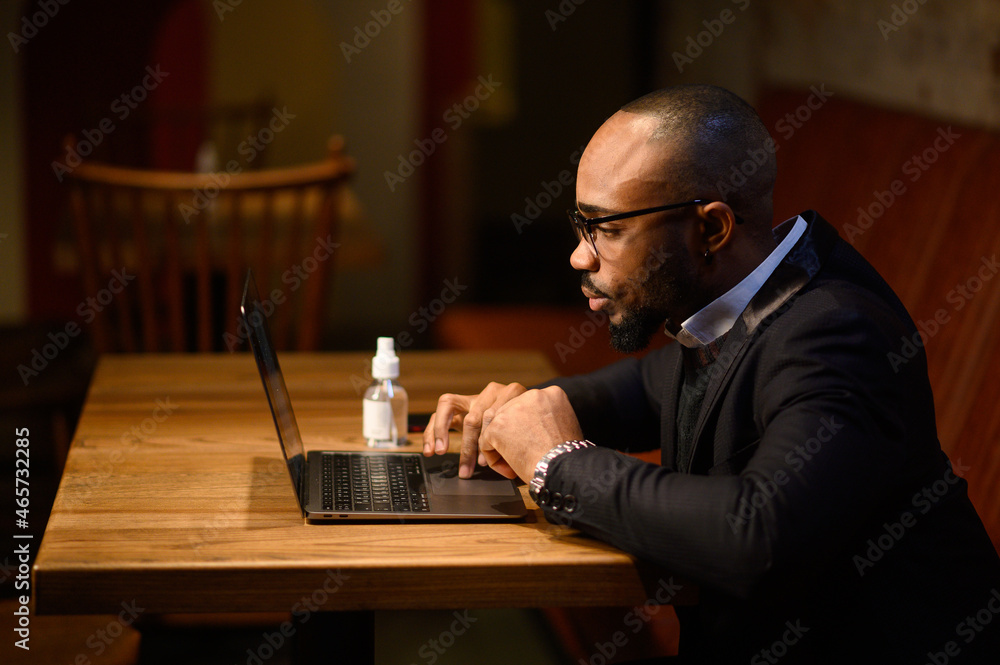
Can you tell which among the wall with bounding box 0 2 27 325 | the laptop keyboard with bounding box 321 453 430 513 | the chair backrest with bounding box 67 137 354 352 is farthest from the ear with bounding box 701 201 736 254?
the wall with bounding box 0 2 27 325

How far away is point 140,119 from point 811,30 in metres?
2.53

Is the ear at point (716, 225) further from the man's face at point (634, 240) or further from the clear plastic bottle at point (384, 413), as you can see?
the clear plastic bottle at point (384, 413)

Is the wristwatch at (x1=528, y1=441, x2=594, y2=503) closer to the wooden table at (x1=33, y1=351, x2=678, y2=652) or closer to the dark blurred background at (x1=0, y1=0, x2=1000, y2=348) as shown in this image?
the wooden table at (x1=33, y1=351, x2=678, y2=652)

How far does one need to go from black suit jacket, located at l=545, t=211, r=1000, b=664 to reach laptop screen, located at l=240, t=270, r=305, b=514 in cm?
33

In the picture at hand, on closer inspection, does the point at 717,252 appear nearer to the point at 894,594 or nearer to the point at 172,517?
the point at 894,594

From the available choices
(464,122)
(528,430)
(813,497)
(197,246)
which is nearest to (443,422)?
(528,430)

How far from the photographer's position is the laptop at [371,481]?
3.94 ft

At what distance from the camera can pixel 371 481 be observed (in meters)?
1.32

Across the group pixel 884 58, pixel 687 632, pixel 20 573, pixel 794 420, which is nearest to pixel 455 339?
pixel 884 58

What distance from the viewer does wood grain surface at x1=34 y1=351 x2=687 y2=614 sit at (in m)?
1.06

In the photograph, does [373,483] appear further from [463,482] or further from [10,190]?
[10,190]

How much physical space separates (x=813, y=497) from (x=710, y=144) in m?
0.44

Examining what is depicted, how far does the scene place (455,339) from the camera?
324 centimetres

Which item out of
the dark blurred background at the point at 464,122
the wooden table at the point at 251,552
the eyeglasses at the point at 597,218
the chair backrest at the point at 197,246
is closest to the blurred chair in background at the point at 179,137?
the dark blurred background at the point at 464,122
